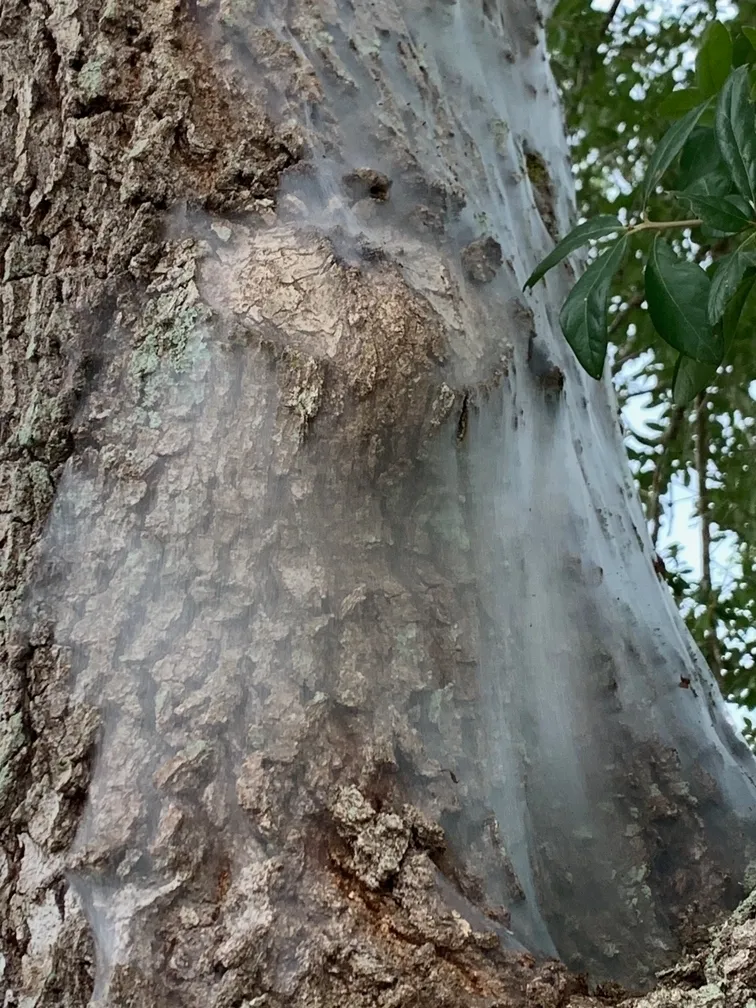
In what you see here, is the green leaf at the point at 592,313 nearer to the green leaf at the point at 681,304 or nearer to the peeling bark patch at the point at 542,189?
the green leaf at the point at 681,304

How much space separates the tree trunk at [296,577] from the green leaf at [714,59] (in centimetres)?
31

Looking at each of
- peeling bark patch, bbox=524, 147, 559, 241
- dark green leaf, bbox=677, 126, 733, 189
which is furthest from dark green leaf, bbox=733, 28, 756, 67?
peeling bark patch, bbox=524, 147, 559, 241

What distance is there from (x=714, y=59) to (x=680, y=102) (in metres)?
0.07

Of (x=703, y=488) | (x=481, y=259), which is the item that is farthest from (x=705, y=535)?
(x=481, y=259)

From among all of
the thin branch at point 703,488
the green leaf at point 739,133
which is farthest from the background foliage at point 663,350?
the green leaf at point 739,133

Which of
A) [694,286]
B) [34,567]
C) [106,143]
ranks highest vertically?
[106,143]

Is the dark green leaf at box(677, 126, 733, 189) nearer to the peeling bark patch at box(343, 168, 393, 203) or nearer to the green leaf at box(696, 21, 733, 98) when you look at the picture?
the green leaf at box(696, 21, 733, 98)

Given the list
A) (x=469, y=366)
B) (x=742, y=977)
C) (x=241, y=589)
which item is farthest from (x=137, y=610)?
(x=742, y=977)

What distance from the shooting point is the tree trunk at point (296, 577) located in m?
0.56

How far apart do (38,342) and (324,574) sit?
0.30m

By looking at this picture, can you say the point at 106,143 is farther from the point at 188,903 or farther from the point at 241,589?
the point at 188,903

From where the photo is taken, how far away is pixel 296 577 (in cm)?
64

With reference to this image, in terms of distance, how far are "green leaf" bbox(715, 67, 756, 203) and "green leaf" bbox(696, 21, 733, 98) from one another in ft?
0.63

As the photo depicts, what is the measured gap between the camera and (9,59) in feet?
2.55
